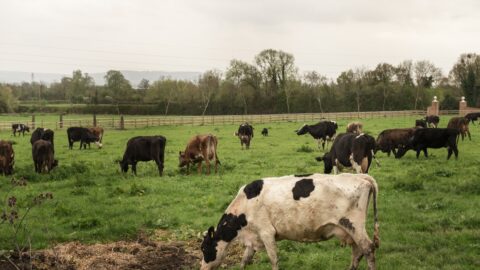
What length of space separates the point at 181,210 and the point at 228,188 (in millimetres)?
2700

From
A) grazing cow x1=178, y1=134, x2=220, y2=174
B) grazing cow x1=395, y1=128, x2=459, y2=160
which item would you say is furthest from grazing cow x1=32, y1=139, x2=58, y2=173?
grazing cow x1=395, y1=128, x2=459, y2=160

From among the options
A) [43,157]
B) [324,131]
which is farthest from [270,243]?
[324,131]

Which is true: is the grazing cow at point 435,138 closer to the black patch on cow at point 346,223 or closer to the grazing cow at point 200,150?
the grazing cow at point 200,150

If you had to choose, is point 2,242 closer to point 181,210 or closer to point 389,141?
point 181,210

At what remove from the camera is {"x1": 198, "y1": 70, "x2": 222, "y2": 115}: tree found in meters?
74.3

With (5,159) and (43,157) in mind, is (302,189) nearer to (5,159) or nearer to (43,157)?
(43,157)

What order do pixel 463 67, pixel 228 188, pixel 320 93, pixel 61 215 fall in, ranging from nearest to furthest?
pixel 61 215
pixel 228 188
pixel 320 93
pixel 463 67

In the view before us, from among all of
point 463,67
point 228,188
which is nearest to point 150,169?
point 228,188

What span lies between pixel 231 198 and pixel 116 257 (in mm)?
4710

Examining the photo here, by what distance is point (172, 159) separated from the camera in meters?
22.6

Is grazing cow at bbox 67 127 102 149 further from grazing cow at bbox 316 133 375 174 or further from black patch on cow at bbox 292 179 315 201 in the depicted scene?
black patch on cow at bbox 292 179 315 201

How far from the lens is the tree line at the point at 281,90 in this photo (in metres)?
73.2

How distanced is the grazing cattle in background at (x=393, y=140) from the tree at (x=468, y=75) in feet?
209

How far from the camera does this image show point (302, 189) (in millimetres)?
6984
